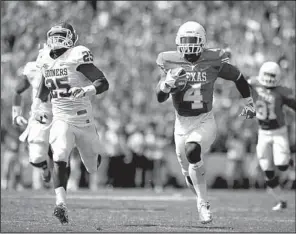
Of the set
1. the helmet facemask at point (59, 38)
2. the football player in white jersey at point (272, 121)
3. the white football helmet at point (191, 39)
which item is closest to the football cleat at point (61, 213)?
A: the helmet facemask at point (59, 38)

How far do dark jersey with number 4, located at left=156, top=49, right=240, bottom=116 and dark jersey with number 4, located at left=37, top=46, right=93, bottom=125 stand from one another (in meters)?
0.81

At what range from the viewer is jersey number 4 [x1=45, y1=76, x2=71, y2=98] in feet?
25.5

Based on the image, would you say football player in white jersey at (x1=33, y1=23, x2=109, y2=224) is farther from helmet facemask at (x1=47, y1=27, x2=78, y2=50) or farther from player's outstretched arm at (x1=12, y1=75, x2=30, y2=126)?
player's outstretched arm at (x1=12, y1=75, x2=30, y2=126)

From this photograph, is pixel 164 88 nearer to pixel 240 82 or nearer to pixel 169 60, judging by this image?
pixel 169 60

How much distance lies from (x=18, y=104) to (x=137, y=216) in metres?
1.98

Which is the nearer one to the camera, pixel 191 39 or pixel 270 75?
pixel 191 39

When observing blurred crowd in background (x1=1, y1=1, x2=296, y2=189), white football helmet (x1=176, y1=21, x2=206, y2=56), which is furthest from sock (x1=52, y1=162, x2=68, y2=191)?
blurred crowd in background (x1=1, y1=1, x2=296, y2=189)

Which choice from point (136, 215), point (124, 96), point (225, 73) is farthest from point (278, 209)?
point (124, 96)

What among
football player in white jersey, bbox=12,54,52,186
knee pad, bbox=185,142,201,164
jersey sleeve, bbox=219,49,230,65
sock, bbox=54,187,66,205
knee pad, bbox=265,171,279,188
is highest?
jersey sleeve, bbox=219,49,230,65

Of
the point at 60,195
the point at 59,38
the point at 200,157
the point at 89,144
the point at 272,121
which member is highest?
the point at 59,38

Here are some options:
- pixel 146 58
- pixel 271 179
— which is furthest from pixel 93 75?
pixel 146 58

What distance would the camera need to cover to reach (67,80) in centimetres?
775

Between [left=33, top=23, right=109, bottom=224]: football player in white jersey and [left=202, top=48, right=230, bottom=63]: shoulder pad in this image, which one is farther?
[left=202, top=48, right=230, bottom=63]: shoulder pad

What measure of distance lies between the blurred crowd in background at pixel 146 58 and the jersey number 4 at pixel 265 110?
589cm
